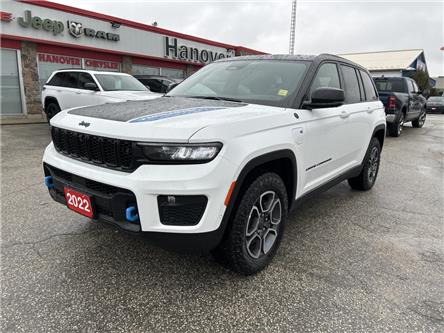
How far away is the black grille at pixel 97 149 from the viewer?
221cm

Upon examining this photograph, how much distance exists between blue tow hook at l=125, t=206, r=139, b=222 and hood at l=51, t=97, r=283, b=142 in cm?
43

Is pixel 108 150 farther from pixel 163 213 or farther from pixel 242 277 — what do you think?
pixel 242 277

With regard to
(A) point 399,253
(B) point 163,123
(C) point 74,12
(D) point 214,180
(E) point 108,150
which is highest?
(C) point 74,12

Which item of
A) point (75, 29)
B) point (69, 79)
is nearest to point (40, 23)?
point (75, 29)

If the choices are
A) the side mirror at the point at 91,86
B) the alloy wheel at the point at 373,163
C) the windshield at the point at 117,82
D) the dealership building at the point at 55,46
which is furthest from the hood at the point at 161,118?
the dealership building at the point at 55,46

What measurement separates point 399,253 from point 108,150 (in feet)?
8.80

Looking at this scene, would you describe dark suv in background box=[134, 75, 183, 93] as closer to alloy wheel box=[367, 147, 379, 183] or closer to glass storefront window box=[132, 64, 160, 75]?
glass storefront window box=[132, 64, 160, 75]

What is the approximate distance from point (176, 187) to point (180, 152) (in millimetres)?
213

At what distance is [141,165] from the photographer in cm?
215

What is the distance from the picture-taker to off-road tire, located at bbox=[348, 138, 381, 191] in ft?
15.5

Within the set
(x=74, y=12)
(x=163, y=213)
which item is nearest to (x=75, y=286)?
(x=163, y=213)

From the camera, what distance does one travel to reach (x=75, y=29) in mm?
13289

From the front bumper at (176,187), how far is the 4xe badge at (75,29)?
13.1 m

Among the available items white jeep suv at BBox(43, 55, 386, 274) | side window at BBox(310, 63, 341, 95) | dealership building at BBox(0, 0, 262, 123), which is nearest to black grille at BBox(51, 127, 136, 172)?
white jeep suv at BBox(43, 55, 386, 274)
